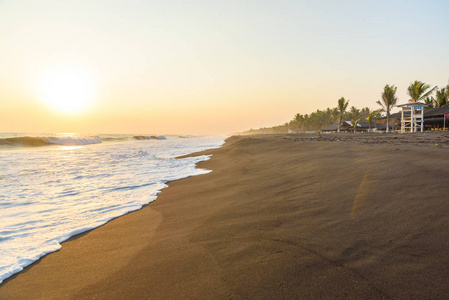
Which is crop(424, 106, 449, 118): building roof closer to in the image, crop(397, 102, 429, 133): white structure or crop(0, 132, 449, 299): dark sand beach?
crop(397, 102, 429, 133): white structure

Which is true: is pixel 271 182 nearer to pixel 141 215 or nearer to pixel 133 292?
pixel 141 215

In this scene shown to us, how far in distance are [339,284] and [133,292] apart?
203 cm

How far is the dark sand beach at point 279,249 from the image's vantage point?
2.02m

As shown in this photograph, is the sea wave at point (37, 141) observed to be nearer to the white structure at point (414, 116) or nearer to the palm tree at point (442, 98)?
the white structure at point (414, 116)

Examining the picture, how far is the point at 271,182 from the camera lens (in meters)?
5.70

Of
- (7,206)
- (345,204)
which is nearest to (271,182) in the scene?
(345,204)

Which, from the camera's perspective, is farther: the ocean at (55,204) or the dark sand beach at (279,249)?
the ocean at (55,204)

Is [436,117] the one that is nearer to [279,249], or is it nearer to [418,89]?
[418,89]

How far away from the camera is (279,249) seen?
2594 mm

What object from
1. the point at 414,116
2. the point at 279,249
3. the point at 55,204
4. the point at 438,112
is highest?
the point at 438,112

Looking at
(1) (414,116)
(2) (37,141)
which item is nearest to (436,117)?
(1) (414,116)

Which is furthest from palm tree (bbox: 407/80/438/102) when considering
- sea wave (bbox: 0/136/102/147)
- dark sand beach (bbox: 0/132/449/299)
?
sea wave (bbox: 0/136/102/147)

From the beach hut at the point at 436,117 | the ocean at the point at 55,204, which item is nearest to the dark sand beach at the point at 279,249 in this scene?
the ocean at the point at 55,204

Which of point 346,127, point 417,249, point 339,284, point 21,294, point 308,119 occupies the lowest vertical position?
point 21,294
